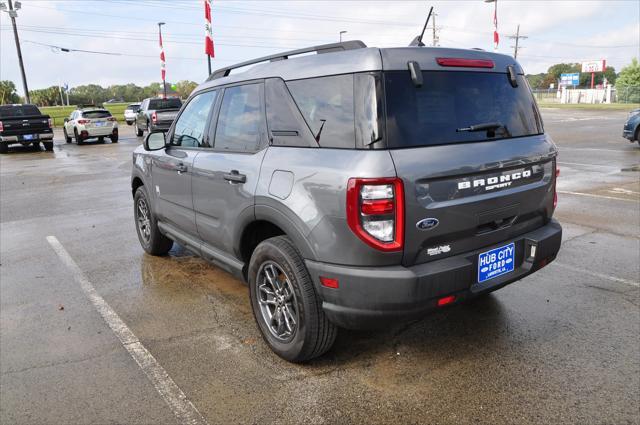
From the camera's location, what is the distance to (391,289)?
8.88 ft

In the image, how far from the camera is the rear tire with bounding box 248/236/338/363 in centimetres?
307

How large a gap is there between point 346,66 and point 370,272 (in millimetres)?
1163

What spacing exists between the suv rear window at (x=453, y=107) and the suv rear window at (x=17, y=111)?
21.5 metres

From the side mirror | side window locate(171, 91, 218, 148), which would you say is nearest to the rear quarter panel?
side window locate(171, 91, 218, 148)

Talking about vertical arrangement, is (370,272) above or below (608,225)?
above

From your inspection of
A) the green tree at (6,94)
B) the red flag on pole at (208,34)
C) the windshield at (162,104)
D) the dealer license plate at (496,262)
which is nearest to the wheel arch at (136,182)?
the dealer license plate at (496,262)

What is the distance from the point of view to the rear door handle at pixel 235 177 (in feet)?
11.4

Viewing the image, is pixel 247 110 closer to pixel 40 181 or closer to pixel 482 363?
pixel 482 363

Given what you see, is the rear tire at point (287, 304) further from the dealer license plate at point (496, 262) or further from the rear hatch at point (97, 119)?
the rear hatch at point (97, 119)

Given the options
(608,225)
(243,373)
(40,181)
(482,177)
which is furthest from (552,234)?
(40,181)

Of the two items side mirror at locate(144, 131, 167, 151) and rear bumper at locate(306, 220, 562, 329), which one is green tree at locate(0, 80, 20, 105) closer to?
side mirror at locate(144, 131, 167, 151)

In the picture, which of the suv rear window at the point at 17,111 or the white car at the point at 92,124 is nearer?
the suv rear window at the point at 17,111

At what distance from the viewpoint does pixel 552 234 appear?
344cm

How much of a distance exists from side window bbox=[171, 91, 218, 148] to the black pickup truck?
18109 mm
